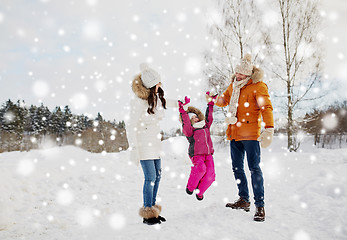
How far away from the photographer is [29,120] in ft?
166

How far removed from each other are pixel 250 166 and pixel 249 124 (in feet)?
2.26

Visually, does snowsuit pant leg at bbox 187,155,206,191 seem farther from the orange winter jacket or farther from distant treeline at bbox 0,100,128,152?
distant treeline at bbox 0,100,128,152

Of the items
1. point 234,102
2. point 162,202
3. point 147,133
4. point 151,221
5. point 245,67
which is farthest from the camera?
point 162,202

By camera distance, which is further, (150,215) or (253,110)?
(253,110)

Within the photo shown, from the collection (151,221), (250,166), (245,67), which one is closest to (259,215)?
(250,166)

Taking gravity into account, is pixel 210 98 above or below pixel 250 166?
above

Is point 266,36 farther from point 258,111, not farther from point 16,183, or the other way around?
point 16,183

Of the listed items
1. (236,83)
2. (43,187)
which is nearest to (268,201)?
(236,83)

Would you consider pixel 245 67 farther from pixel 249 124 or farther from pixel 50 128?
pixel 50 128

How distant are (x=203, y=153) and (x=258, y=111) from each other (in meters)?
1.19

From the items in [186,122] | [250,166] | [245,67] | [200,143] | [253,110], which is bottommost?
[250,166]

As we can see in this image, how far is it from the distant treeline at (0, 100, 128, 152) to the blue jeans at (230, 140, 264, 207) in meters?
37.6

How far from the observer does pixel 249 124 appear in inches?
141

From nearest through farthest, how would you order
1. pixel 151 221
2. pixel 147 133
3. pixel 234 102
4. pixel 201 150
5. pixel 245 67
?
pixel 151 221 → pixel 147 133 → pixel 245 67 → pixel 234 102 → pixel 201 150
